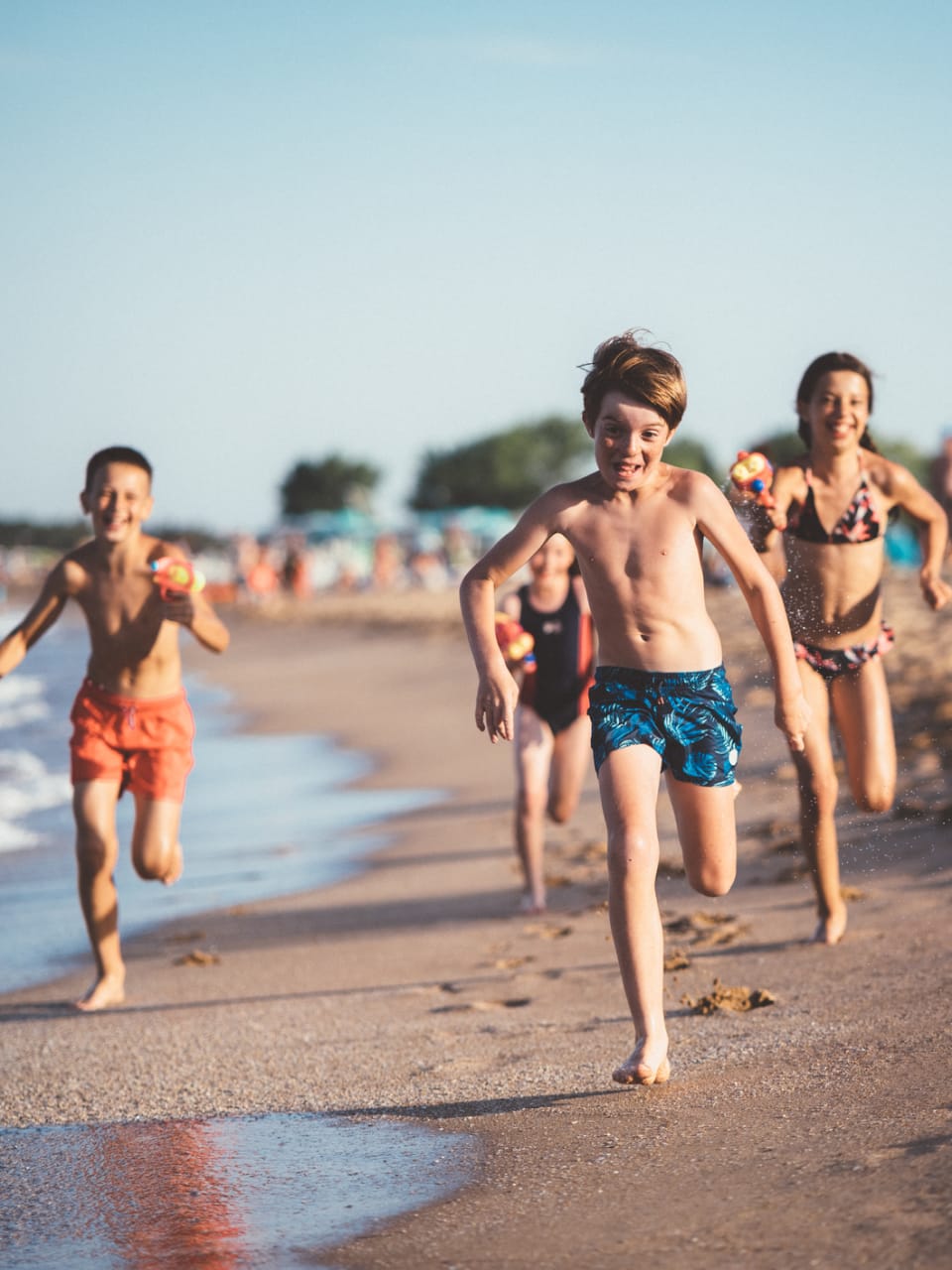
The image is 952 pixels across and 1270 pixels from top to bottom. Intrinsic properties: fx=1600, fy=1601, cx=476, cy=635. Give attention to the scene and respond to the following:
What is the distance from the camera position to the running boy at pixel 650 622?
4.08m

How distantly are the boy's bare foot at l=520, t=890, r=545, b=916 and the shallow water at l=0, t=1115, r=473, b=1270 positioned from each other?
2891 mm

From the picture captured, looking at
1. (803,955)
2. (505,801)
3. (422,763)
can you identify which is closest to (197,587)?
(803,955)

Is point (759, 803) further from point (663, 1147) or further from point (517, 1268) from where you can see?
point (517, 1268)

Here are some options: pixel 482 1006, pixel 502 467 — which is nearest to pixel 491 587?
pixel 482 1006

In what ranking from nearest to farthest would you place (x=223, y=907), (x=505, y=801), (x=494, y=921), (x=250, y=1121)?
(x=250, y=1121) → (x=494, y=921) → (x=223, y=907) → (x=505, y=801)

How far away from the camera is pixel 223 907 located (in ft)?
25.1

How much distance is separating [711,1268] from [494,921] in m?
4.07

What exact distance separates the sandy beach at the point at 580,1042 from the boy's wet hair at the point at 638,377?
1745mm

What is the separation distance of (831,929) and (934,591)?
4.22 ft

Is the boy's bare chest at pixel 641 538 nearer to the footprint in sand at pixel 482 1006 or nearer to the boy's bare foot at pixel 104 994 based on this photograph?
the footprint in sand at pixel 482 1006

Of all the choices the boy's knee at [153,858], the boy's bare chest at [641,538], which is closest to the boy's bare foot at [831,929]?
the boy's bare chest at [641,538]

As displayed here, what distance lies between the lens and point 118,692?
597 cm

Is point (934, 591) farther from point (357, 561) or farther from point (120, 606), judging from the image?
point (357, 561)

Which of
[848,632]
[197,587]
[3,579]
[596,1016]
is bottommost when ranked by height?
[596,1016]
